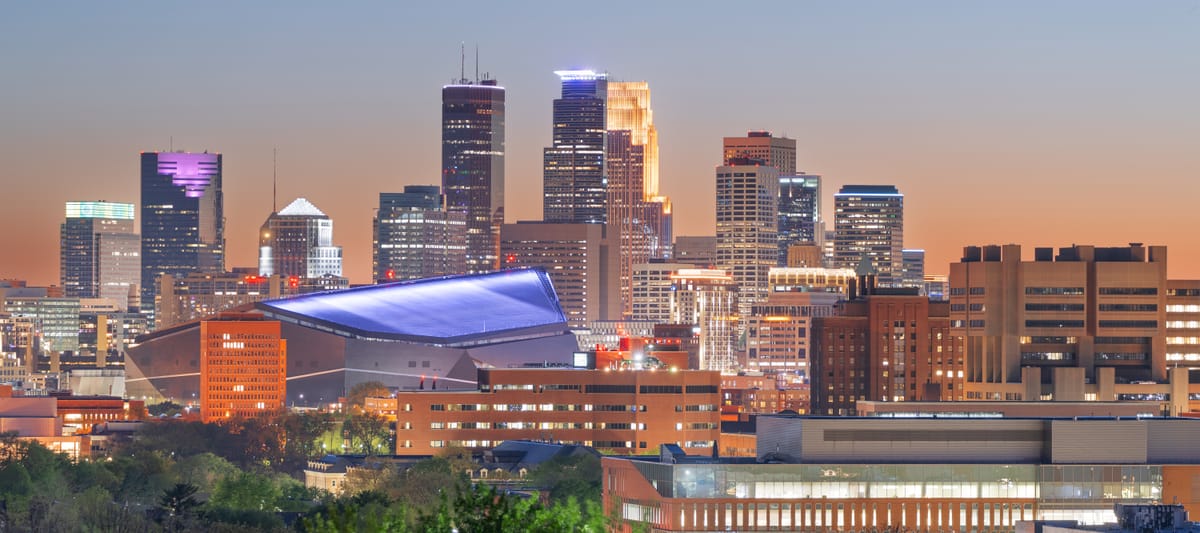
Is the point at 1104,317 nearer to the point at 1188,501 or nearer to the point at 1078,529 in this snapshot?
the point at 1188,501

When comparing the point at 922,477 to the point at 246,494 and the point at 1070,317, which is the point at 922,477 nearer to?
the point at 246,494

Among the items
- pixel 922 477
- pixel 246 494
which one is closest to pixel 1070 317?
pixel 246 494

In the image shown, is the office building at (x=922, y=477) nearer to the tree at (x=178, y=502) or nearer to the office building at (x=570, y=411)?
the tree at (x=178, y=502)

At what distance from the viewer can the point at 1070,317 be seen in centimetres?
17750

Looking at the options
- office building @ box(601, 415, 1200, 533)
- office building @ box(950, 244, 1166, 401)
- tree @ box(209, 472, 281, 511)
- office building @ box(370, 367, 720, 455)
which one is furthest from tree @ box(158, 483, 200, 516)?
office building @ box(950, 244, 1166, 401)

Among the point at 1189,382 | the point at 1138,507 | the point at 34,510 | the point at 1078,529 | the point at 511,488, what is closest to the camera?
the point at 1078,529

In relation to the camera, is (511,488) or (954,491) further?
(511,488)

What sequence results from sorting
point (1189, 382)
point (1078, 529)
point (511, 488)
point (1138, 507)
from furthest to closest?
point (1189, 382)
point (511, 488)
point (1138, 507)
point (1078, 529)

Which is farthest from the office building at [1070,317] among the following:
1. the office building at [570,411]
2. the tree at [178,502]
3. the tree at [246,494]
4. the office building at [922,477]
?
the tree at [178,502]

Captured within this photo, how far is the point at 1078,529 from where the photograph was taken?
78.9 m

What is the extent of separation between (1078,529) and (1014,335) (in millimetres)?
98901

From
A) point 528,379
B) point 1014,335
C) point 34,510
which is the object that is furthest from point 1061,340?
point 34,510

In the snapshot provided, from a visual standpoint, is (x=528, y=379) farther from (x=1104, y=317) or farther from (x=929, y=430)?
(x=929, y=430)

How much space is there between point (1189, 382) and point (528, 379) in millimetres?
41277
